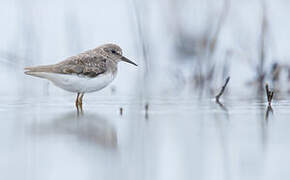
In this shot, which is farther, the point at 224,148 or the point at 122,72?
the point at 122,72

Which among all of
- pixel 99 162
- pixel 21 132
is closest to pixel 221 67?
pixel 21 132

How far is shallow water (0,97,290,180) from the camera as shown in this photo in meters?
2.34

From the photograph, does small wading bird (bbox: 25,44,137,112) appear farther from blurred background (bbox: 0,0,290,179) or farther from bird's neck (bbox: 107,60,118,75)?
blurred background (bbox: 0,0,290,179)

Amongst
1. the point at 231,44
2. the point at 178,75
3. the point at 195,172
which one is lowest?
the point at 195,172

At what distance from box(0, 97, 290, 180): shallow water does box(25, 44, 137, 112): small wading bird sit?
59cm

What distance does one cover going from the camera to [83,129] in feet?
11.3

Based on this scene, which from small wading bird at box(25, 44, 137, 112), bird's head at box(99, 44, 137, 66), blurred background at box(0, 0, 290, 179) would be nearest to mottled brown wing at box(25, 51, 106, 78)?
small wading bird at box(25, 44, 137, 112)

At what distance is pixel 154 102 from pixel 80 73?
33.3 inches

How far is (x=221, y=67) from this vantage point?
268 inches

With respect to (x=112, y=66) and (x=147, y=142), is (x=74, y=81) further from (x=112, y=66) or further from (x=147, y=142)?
(x=147, y=142)

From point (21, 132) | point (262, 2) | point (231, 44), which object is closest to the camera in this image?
point (21, 132)

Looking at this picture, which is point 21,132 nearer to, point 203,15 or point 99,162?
point 99,162

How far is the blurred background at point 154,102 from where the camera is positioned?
8.15 feet

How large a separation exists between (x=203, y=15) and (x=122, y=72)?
179 cm
